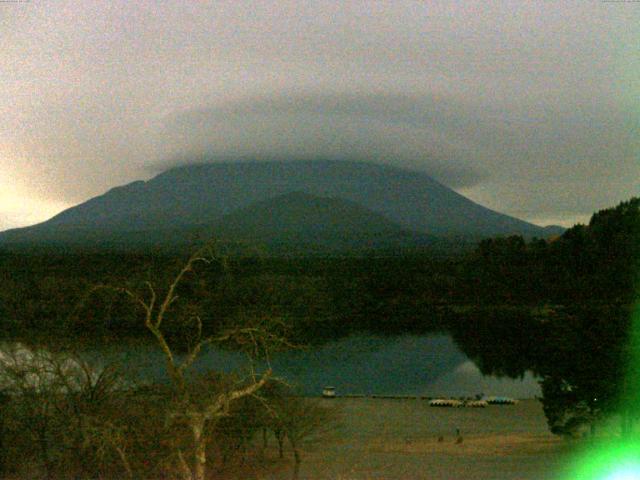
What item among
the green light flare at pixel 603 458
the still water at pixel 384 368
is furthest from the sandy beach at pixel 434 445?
the still water at pixel 384 368

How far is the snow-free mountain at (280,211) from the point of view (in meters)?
103

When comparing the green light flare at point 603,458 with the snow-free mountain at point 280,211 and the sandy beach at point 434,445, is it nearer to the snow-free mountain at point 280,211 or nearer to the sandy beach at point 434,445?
the sandy beach at point 434,445

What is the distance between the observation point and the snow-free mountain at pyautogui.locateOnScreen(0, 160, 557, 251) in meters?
103

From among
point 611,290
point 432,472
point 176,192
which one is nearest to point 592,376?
point 432,472

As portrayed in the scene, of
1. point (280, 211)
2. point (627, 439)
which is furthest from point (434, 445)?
Result: point (280, 211)

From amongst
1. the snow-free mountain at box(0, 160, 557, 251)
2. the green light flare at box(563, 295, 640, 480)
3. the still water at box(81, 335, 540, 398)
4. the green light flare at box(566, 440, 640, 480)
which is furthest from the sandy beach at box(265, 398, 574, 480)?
the snow-free mountain at box(0, 160, 557, 251)

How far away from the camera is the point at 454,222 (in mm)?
147750

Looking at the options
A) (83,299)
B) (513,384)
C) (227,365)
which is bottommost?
(513,384)

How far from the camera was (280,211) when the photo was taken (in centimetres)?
13288

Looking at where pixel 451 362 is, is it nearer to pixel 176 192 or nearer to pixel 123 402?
pixel 123 402

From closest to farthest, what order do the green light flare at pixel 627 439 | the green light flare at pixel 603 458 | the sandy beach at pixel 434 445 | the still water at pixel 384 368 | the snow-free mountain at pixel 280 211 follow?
1. the green light flare at pixel 603 458
2. the green light flare at pixel 627 439
3. the sandy beach at pixel 434 445
4. the still water at pixel 384 368
5. the snow-free mountain at pixel 280 211

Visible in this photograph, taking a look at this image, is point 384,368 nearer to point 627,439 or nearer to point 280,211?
point 627,439

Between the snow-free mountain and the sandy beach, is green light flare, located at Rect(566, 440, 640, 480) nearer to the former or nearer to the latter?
the sandy beach

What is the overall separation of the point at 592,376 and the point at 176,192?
490ft
